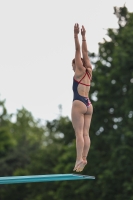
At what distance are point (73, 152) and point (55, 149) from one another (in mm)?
13876

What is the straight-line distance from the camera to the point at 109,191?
166ft

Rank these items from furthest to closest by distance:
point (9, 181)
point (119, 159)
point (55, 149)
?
1. point (55, 149)
2. point (119, 159)
3. point (9, 181)

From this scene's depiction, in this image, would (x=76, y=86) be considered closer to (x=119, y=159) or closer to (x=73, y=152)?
(x=119, y=159)

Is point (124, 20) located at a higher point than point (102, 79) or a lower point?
higher

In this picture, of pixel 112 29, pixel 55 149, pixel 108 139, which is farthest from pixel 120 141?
pixel 55 149

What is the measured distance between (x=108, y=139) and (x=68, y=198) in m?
8.81

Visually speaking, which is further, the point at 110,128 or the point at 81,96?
the point at 110,128

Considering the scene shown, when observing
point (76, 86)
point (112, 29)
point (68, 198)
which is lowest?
point (68, 198)

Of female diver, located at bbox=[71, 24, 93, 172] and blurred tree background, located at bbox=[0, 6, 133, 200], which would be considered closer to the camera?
female diver, located at bbox=[71, 24, 93, 172]

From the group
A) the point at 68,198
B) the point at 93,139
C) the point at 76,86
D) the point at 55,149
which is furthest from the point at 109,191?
the point at 76,86

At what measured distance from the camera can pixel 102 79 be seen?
4997cm

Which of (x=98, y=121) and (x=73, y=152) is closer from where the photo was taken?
(x=98, y=121)

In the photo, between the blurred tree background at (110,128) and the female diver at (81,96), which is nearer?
the female diver at (81,96)

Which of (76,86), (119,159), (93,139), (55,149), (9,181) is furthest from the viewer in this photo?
(55,149)
